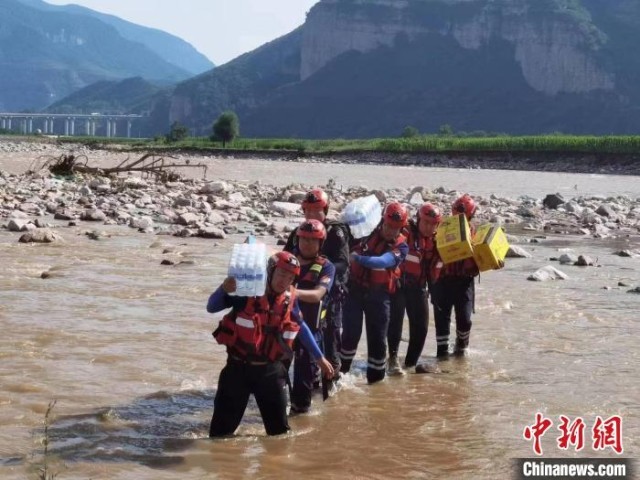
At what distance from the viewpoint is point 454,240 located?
930 cm

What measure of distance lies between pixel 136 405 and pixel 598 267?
11.6 m

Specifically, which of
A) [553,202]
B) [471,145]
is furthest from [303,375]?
[471,145]

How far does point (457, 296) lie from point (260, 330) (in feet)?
13.4

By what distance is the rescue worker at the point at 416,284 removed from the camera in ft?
29.9

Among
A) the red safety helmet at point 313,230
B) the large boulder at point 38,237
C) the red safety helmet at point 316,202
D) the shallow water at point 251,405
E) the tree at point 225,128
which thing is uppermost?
the tree at point 225,128

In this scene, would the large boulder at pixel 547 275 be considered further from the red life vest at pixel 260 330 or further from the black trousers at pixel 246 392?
the red life vest at pixel 260 330

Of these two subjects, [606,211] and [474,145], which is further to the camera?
[474,145]

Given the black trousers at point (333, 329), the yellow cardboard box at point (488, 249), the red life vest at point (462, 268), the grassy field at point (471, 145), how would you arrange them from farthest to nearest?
1. the grassy field at point (471, 145)
2. the red life vest at point (462, 268)
3. the yellow cardboard box at point (488, 249)
4. the black trousers at point (333, 329)

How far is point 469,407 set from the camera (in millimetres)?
8008

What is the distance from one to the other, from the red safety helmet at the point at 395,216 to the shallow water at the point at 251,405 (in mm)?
1554

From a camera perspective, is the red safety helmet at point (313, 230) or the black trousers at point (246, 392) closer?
the black trousers at point (246, 392)

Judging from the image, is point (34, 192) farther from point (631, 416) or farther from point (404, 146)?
point (404, 146)

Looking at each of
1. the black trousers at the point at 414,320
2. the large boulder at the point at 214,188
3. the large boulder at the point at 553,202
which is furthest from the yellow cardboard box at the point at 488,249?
the large boulder at the point at 553,202

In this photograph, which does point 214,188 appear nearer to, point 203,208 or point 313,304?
point 203,208
